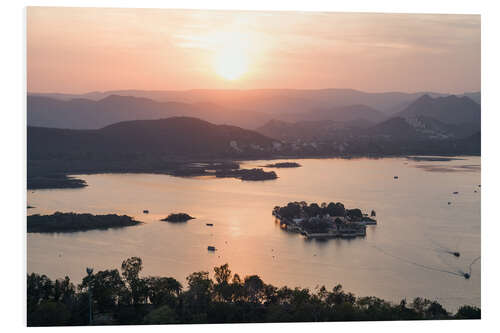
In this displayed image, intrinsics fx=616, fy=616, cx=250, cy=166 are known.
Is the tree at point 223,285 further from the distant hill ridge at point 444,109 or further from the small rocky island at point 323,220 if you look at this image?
the distant hill ridge at point 444,109

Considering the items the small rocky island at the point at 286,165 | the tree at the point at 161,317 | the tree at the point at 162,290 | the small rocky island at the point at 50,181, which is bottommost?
the tree at the point at 161,317

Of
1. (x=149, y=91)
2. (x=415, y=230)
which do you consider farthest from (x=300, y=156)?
(x=149, y=91)

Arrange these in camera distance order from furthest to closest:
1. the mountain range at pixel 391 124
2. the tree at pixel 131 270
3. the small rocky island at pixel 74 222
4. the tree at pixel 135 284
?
1. the mountain range at pixel 391 124
2. the small rocky island at pixel 74 222
3. the tree at pixel 131 270
4. the tree at pixel 135 284

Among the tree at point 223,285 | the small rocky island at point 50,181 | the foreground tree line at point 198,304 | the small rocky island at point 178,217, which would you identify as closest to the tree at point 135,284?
the foreground tree line at point 198,304

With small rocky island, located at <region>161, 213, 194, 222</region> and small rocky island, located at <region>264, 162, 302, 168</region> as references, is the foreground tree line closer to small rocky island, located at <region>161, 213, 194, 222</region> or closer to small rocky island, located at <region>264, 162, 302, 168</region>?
small rocky island, located at <region>161, 213, 194, 222</region>

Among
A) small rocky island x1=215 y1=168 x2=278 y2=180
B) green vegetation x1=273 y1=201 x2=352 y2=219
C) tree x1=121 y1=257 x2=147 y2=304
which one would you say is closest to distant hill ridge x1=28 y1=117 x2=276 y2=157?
small rocky island x1=215 y1=168 x2=278 y2=180

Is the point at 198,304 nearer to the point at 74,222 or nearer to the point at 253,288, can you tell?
the point at 253,288
